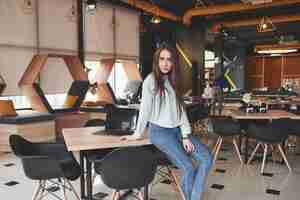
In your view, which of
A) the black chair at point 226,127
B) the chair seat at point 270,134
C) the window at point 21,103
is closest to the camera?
the chair seat at point 270,134

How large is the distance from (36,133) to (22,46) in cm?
195

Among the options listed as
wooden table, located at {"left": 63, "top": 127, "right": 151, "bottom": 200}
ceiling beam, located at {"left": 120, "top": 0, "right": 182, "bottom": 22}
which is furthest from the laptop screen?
ceiling beam, located at {"left": 120, "top": 0, "right": 182, "bottom": 22}

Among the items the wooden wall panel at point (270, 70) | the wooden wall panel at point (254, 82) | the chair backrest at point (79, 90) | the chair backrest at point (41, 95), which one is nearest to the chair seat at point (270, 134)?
the chair backrest at point (79, 90)

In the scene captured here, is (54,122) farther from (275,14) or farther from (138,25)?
(275,14)

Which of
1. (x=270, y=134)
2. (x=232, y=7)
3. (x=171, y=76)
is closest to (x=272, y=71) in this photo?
(x=232, y=7)

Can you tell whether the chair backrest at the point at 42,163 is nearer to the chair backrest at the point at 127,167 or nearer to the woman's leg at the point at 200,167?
the chair backrest at the point at 127,167

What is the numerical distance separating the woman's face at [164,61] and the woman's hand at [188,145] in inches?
24.1

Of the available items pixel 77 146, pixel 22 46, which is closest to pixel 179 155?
pixel 77 146

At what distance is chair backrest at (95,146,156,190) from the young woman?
0.25m

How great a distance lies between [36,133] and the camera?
18.5 feet

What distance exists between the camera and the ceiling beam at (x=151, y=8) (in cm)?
762

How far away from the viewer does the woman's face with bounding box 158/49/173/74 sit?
8.28 ft

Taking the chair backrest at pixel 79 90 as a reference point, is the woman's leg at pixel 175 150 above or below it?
below

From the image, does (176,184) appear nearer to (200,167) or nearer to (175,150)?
(200,167)
